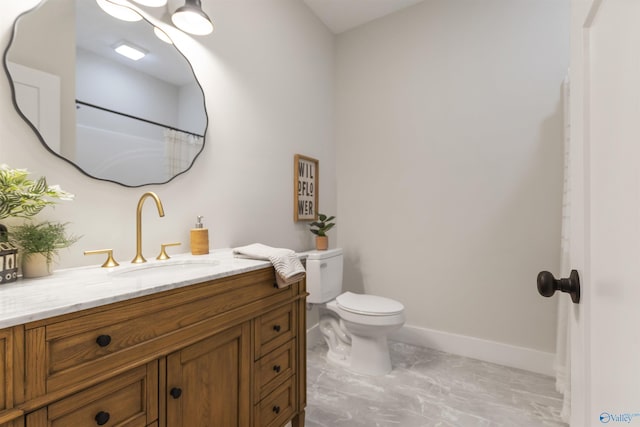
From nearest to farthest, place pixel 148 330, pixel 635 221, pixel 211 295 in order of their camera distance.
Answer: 1. pixel 635 221
2. pixel 148 330
3. pixel 211 295

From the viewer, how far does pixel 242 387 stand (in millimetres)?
1184

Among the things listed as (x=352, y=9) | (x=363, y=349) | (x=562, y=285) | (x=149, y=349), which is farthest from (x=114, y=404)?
(x=352, y=9)

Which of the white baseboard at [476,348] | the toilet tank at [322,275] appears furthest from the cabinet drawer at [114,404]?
the white baseboard at [476,348]

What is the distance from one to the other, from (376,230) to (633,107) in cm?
240

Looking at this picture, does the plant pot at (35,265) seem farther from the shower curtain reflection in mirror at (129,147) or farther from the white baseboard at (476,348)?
the white baseboard at (476,348)

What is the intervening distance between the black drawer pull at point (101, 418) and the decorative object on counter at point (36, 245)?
20.4 inches

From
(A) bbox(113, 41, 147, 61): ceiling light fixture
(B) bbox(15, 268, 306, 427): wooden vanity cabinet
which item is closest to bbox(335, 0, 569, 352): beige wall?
(B) bbox(15, 268, 306, 427): wooden vanity cabinet

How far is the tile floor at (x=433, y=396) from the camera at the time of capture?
5.43 ft

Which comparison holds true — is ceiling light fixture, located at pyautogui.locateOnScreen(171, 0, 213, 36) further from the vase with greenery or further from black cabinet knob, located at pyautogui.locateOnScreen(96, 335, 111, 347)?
black cabinet knob, located at pyautogui.locateOnScreen(96, 335, 111, 347)

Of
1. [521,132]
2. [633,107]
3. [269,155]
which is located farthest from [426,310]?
[633,107]

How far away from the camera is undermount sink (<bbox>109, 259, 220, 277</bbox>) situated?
1159 mm

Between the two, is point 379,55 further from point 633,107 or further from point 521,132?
point 633,107

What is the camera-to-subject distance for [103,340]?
77cm

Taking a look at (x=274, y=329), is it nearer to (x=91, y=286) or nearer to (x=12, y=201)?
(x=91, y=286)
